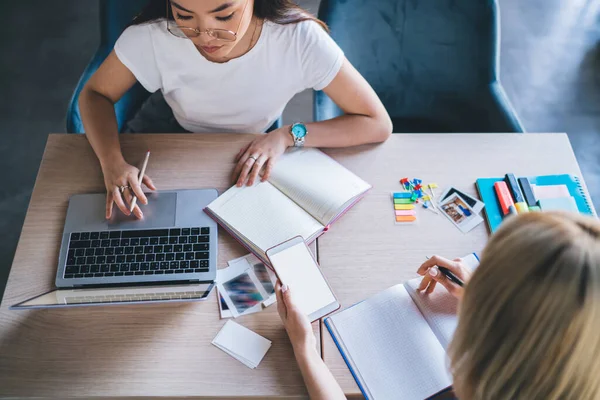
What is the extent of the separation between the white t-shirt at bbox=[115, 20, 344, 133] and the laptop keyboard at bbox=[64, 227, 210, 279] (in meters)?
0.43

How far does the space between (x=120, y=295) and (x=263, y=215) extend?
15.0 inches

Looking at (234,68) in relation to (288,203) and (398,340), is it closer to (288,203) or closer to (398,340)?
(288,203)

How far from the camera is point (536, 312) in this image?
2.23 ft

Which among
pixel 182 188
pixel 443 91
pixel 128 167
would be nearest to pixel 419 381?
pixel 182 188

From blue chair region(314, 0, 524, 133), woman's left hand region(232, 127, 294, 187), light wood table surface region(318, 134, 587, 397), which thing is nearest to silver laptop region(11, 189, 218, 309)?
woman's left hand region(232, 127, 294, 187)

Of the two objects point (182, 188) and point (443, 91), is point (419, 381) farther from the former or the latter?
point (443, 91)

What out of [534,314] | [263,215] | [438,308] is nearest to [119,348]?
[263,215]

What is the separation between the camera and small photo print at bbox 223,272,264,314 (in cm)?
113

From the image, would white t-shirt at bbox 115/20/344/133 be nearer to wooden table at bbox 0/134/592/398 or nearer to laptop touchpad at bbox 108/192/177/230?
wooden table at bbox 0/134/592/398

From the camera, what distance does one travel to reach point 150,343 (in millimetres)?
1074

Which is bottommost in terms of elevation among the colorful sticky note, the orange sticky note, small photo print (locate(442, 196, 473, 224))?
the orange sticky note

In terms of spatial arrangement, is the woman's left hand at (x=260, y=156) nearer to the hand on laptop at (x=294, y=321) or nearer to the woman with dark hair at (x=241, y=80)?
the woman with dark hair at (x=241, y=80)

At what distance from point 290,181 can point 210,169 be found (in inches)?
9.0

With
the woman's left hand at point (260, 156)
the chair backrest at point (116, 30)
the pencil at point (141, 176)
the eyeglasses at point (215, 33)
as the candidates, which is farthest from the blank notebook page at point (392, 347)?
the chair backrest at point (116, 30)
